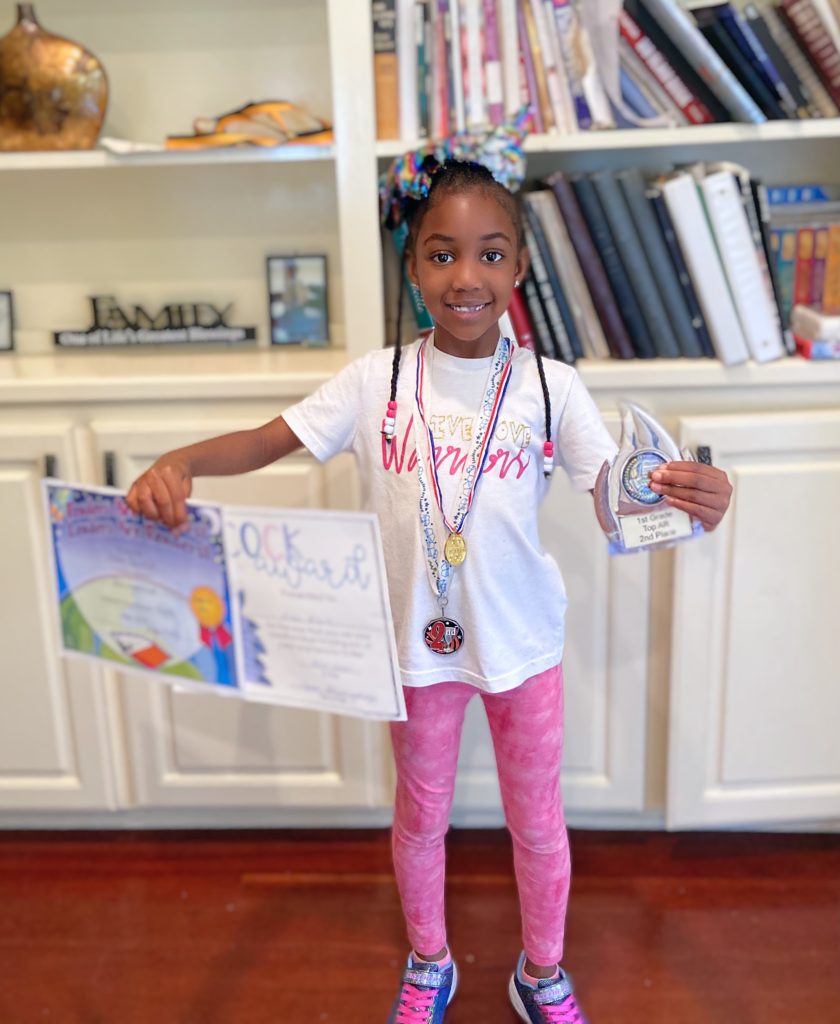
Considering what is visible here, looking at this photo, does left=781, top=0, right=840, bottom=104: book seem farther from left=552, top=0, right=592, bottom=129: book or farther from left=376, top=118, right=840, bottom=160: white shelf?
left=552, top=0, right=592, bottom=129: book

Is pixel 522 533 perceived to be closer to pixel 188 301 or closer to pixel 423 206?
pixel 423 206

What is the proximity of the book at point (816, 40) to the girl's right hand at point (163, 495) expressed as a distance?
1.15 m

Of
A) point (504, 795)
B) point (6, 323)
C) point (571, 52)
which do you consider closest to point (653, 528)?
point (504, 795)

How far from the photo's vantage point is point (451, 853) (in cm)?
190

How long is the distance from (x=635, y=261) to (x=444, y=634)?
2.31 ft

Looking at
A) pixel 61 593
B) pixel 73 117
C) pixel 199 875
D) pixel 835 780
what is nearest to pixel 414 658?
pixel 61 593

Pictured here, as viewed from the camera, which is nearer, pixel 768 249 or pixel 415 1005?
pixel 415 1005

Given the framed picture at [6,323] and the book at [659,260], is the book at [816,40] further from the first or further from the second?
the framed picture at [6,323]

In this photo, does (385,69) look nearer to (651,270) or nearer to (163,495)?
(651,270)

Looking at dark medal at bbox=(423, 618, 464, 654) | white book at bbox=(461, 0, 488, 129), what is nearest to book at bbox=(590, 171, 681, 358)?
white book at bbox=(461, 0, 488, 129)

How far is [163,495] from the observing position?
1.23m

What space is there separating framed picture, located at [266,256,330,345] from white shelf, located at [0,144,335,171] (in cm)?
34

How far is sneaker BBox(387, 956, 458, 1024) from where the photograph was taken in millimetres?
1468

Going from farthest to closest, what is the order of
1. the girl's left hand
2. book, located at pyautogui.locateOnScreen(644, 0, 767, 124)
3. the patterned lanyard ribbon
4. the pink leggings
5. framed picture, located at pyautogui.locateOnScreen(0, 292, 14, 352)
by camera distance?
framed picture, located at pyautogui.locateOnScreen(0, 292, 14, 352)
book, located at pyautogui.locateOnScreen(644, 0, 767, 124)
the pink leggings
the patterned lanyard ribbon
the girl's left hand
